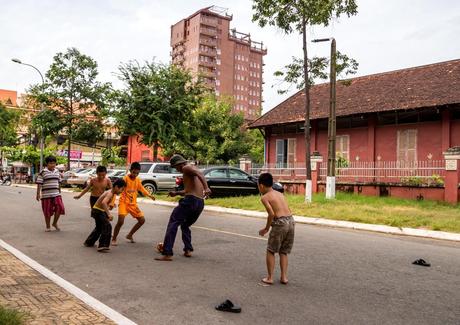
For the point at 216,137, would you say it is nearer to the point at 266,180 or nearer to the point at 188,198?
the point at 188,198

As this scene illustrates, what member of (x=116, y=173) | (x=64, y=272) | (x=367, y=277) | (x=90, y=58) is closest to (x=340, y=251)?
(x=367, y=277)

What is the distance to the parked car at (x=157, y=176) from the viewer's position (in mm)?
24359

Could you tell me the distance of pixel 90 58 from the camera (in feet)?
124

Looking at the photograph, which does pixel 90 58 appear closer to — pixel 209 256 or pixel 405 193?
pixel 405 193

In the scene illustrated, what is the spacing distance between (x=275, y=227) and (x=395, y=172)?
48.5ft

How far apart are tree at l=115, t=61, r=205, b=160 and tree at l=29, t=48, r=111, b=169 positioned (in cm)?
801

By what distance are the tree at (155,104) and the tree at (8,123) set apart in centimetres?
3608

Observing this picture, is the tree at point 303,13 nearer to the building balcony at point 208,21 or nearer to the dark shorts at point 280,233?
the dark shorts at point 280,233

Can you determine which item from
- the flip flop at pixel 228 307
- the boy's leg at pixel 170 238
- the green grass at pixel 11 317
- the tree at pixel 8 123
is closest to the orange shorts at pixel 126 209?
the boy's leg at pixel 170 238

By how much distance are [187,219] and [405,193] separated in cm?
1317

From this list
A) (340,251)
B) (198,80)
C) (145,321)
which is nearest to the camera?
(145,321)

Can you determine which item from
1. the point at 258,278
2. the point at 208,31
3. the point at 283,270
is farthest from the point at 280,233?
the point at 208,31

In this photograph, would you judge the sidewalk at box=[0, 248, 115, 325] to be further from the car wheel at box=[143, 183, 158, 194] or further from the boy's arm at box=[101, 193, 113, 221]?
the car wheel at box=[143, 183, 158, 194]

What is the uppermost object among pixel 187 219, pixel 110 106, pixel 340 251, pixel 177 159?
pixel 110 106
